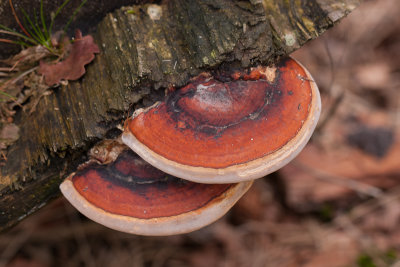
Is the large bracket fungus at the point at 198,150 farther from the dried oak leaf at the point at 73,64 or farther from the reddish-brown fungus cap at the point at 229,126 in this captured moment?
the dried oak leaf at the point at 73,64

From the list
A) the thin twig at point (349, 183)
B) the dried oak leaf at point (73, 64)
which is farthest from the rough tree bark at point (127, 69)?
the thin twig at point (349, 183)

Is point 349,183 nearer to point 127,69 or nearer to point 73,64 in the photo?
point 127,69

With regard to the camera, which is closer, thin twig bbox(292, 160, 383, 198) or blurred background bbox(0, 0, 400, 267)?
blurred background bbox(0, 0, 400, 267)

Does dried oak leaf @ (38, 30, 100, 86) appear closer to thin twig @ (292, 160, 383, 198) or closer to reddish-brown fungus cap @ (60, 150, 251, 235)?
reddish-brown fungus cap @ (60, 150, 251, 235)

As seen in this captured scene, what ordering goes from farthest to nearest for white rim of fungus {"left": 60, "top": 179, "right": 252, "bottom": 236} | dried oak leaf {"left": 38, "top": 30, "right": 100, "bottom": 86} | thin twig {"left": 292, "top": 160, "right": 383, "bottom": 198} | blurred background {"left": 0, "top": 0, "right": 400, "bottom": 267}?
thin twig {"left": 292, "top": 160, "right": 383, "bottom": 198}, blurred background {"left": 0, "top": 0, "right": 400, "bottom": 267}, dried oak leaf {"left": 38, "top": 30, "right": 100, "bottom": 86}, white rim of fungus {"left": 60, "top": 179, "right": 252, "bottom": 236}

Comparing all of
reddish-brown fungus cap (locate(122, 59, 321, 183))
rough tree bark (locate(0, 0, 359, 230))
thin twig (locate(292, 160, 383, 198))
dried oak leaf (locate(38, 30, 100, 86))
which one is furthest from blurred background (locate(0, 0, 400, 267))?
dried oak leaf (locate(38, 30, 100, 86))

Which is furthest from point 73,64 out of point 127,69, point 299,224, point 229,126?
point 299,224

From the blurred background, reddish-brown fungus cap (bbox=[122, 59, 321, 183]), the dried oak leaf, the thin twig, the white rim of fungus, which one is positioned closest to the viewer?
reddish-brown fungus cap (bbox=[122, 59, 321, 183])

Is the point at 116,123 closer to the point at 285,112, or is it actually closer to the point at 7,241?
the point at 285,112
